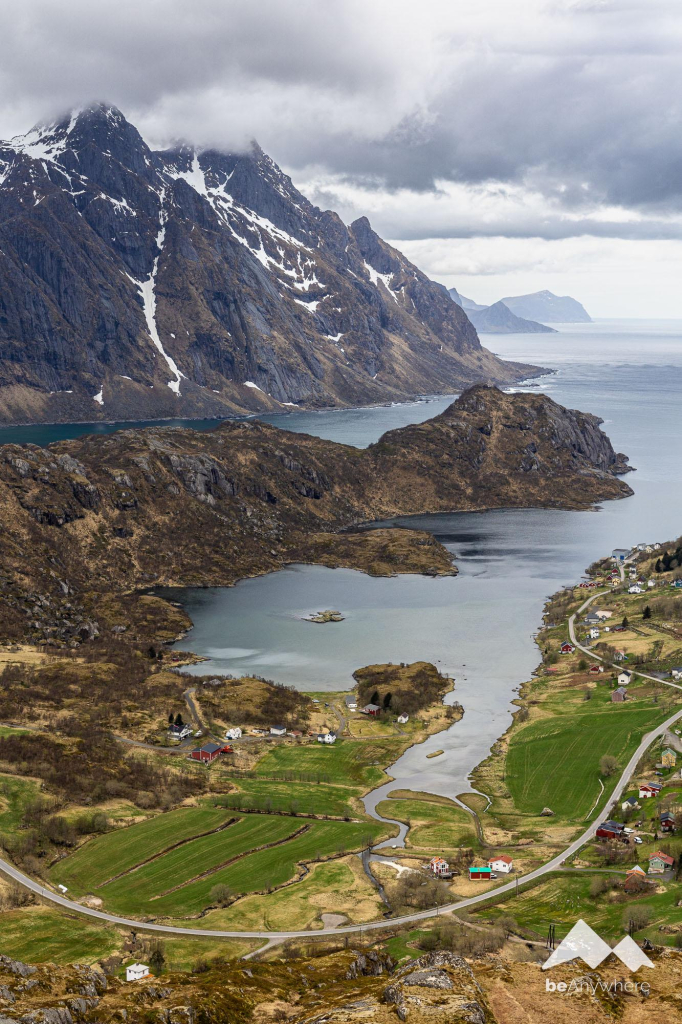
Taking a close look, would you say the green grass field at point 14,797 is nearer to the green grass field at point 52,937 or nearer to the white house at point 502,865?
the green grass field at point 52,937

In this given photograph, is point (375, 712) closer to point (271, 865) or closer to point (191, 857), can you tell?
point (271, 865)

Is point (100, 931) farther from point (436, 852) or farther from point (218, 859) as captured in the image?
point (436, 852)

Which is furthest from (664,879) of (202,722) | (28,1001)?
(202,722)

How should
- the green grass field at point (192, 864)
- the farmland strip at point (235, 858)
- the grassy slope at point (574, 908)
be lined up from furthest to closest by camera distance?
1. the farmland strip at point (235, 858)
2. the green grass field at point (192, 864)
3. the grassy slope at point (574, 908)

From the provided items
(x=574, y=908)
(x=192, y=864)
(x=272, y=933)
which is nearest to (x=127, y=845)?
(x=192, y=864)

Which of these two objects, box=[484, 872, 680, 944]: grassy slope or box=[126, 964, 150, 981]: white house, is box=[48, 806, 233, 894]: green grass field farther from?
box=[484, 872, 680, 944]: grassy slope

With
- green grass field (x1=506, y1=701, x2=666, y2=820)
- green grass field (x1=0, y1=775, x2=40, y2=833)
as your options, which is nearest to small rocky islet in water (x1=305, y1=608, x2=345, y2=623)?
green grass field (x1=506, y1=701, x2=666, y2=820)

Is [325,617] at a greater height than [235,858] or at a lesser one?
greater

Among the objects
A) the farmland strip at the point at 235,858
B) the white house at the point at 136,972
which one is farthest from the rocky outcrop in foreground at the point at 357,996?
the farmland strip at the point at 235,858
